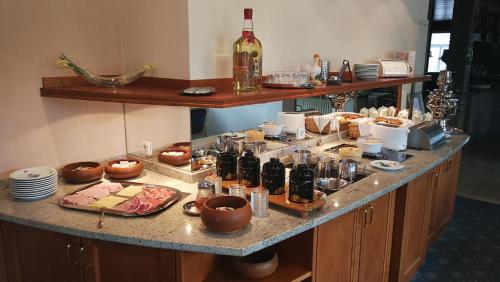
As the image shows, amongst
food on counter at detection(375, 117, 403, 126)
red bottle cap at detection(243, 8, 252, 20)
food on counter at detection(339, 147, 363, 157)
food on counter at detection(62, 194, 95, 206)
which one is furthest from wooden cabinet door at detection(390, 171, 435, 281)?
food on counter at detection(62, 194, 95, 206)

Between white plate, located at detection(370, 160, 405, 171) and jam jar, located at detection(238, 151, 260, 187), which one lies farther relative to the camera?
white plate, located at detection(370, 160, 405, 171)

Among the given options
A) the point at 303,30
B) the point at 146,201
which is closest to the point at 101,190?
the point at 146,201

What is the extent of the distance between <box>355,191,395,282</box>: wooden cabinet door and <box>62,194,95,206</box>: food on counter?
128cm

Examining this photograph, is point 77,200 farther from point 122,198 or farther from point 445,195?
point 445,195

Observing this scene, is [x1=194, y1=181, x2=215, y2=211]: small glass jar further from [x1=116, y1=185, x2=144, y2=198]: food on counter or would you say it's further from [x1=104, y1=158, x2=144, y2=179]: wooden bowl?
[x1=104, y1=158, x2=144, y2=179]: wooden bowl

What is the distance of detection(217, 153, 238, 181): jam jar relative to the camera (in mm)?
2016

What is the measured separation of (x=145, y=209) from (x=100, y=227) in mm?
201

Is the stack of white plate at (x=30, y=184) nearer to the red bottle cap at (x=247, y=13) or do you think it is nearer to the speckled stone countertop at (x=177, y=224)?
the speckled stone countertop at (x=177, y=224)

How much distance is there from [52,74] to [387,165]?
6.21ft

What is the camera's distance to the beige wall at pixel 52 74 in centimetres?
Answer: 194

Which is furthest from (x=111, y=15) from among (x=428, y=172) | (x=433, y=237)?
(x=433, y=237)

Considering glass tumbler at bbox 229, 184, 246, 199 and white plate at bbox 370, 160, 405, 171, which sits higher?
glass tumbler at bbox 229, 184, 246, 199

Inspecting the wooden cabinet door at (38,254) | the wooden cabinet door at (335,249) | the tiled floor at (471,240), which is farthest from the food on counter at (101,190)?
the tiled floor at (471,240)

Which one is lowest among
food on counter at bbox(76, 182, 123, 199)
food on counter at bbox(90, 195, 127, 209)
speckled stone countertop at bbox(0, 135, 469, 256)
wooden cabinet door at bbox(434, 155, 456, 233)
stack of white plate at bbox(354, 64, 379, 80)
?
wooden cabinet door at bbox(434, 155, 456, 233)
